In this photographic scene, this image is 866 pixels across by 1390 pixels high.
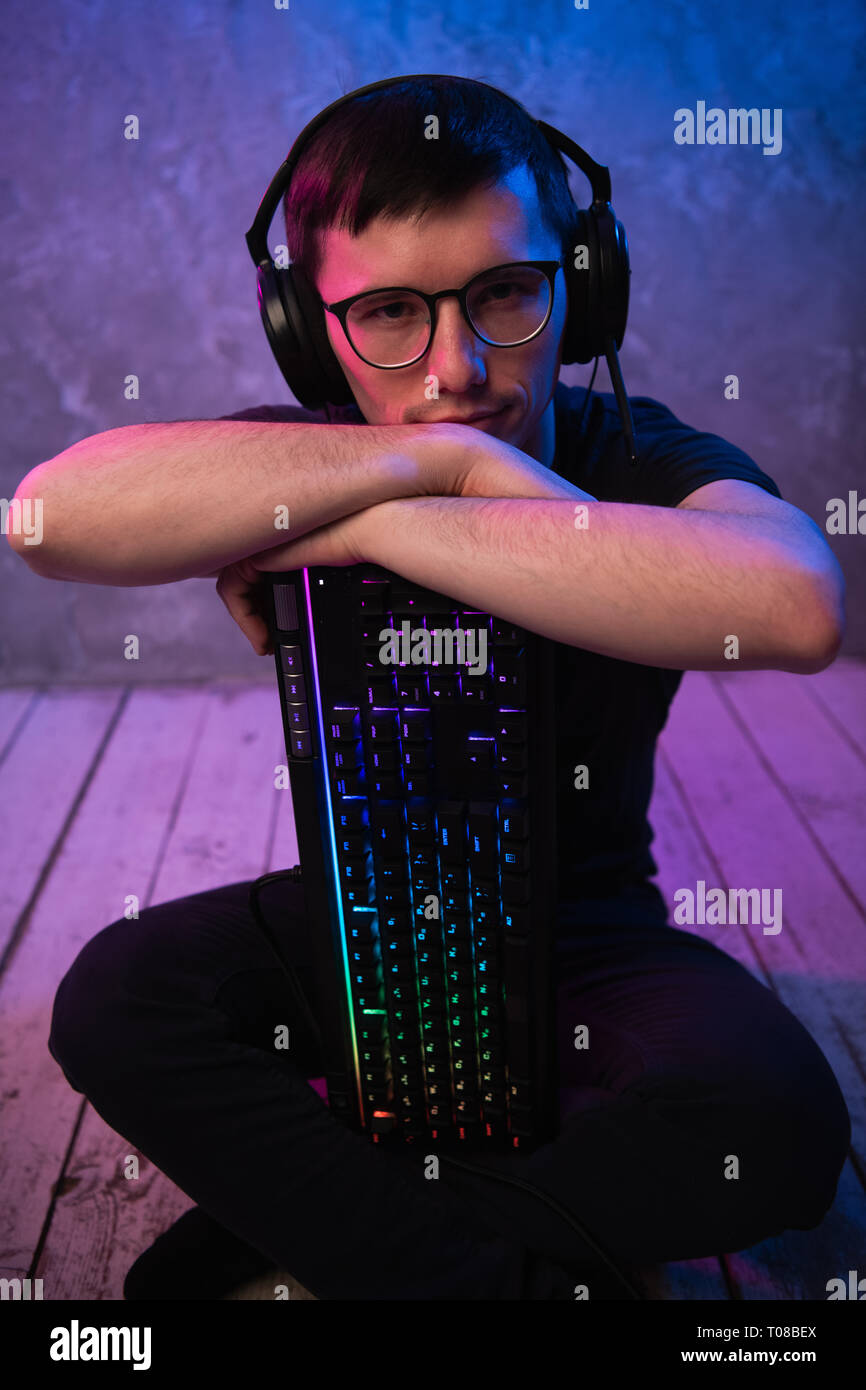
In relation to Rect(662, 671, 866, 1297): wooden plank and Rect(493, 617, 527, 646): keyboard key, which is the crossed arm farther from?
Rect(662, 671, 866, 1297): wooden plank

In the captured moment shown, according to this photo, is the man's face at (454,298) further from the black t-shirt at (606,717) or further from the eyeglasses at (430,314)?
the black t-shirt at (606,717)

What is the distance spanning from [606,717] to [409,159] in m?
0.55

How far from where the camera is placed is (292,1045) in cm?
112

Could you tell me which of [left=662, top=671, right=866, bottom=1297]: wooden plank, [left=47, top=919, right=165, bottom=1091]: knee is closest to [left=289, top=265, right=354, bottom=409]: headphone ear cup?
[left=47, top=919, right=165, bottom=1091]: knee

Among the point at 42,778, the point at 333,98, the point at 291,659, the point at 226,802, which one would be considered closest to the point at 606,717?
the point at 291,659

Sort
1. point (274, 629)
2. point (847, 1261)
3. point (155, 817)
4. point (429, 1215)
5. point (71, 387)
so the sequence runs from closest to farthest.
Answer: point (274, 629)
point (429, 1215)
point (847, 1261)
point (155, 817)
point (71, 387)

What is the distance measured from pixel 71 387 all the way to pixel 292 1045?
1649mm

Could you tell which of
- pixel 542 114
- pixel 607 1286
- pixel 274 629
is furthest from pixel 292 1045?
pixel 542 114

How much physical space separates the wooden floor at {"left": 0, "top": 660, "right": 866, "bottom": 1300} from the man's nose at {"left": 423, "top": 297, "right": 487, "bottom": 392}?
2.81ft

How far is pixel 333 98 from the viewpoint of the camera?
2.07 metres

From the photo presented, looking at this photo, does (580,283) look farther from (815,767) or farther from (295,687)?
(815,767)

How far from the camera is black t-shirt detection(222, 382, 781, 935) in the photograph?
3.53ft

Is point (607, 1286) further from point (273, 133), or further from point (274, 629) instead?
point (273, 133)

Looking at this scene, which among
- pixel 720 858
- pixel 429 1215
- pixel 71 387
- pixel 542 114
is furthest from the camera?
pixel 71 387
